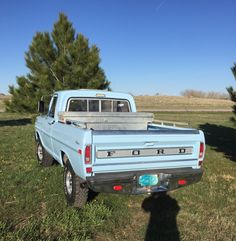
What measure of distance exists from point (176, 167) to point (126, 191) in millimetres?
921

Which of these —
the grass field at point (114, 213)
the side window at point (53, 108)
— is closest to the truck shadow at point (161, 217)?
the grass field at point (114, 213)

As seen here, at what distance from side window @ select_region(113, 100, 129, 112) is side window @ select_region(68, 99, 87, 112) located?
2.35 ft

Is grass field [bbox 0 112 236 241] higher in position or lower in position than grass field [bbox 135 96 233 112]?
higher

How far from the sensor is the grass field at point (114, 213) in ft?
14.2

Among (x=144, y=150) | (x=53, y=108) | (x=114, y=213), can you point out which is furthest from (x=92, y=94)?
(x=114, y=213)

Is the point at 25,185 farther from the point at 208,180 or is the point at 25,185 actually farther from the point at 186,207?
the point at 208,180

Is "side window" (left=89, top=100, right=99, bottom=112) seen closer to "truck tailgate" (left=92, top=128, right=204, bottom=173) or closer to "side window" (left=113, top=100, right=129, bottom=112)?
"side window" (left=113, top=100, right=129, bottom=112)

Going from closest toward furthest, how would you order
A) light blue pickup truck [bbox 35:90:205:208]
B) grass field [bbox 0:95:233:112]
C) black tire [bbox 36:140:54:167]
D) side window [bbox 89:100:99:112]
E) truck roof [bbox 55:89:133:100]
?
light blue pickup truck [bbox 35:90:205:208], truck roof [bbox 55:89:133:100], side window [bbox 89:100:99:112], black tire [bbox 36:140:54:167], grass field [bbox 0:95:233:112]

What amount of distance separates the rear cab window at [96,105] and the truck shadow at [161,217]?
2238mm

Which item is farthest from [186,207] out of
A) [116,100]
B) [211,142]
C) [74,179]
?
[211,142]

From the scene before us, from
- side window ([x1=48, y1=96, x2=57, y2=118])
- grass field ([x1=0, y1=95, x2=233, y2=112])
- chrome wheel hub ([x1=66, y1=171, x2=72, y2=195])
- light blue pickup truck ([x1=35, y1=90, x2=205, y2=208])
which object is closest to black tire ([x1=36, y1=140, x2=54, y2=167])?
side window ([x1=48, y1=96, x2=57, y2=118])

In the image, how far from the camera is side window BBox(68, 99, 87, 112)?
6762mm

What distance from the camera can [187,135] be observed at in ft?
16.4

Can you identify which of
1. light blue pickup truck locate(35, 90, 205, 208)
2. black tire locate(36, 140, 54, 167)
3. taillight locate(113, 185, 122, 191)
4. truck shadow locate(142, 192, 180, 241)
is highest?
light blue pickup truck locate(35, 90, 205, 208)
